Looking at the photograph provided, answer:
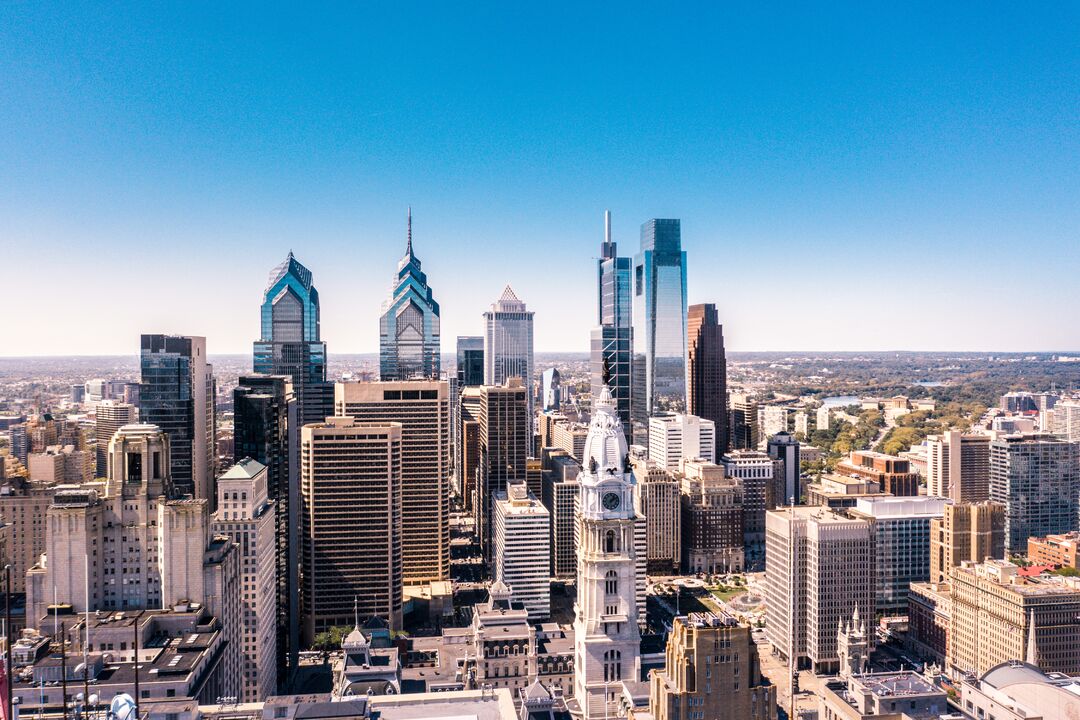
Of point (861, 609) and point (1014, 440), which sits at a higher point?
point (1014, 440)

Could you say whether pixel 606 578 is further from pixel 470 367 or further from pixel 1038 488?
pixel 470 367

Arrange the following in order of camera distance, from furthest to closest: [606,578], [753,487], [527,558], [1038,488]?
1. [753,487]
2. [1038,488]
3. [527,558]
4. [606,578]

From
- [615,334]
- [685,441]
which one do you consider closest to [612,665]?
[685,441]

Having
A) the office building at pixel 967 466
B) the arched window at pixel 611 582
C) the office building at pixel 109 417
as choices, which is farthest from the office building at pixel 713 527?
the office building at pixel 109 417

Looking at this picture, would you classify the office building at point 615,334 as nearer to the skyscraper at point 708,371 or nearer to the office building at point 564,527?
the skyscraper at point 708,371

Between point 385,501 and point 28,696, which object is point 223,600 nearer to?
point 28,696

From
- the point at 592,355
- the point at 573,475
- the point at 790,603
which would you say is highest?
the point at 592,355

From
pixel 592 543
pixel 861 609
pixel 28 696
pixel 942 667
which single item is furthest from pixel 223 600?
pixel 942 667
